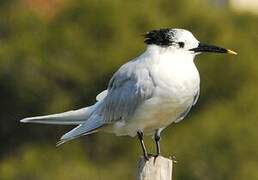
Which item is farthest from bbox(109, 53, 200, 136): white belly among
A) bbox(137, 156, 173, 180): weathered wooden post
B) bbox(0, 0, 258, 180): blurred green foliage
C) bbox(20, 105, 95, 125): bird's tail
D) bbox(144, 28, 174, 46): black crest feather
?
bbox(0, 0, 258, 180): blurred green foliage

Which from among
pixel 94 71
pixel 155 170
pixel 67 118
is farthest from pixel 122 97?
pixel 94 71

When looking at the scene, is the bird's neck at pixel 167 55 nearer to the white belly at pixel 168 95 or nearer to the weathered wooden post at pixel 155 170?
the white belly at pixel 168 95

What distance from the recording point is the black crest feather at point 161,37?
730cm

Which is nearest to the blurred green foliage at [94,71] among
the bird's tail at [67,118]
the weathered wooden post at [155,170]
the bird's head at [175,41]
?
the bird's tail at [67,118]

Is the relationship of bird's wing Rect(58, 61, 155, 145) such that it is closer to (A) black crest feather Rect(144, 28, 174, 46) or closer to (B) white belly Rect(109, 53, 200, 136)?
(B) white belly Rect(109, 53, 200, 136)

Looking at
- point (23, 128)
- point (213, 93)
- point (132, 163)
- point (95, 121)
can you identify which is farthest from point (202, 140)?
point (95, 121)

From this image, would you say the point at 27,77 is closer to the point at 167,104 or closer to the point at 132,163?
the point at 132,163

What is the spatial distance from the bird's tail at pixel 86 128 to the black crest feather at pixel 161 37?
561 mm

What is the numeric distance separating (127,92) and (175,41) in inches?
15.9

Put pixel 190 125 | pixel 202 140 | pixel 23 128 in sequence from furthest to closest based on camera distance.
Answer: pixel 23 128, pixel 190 125, pixel 202 140

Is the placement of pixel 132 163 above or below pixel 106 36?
below

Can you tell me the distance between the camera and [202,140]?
51.0ft

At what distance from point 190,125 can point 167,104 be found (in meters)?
9.88

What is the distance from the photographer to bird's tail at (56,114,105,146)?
7490mm
